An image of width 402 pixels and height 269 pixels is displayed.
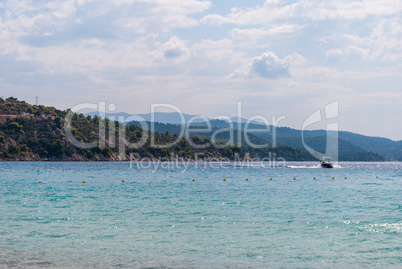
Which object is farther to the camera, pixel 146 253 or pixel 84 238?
pixel 84 238

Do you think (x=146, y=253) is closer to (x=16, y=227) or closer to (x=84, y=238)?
(x=84, y=238)

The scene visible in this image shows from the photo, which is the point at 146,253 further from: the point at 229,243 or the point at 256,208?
the point at 256,208

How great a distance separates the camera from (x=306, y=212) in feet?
110

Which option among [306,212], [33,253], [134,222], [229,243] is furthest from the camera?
[306,212]

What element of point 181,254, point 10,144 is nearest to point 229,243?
point 181,254

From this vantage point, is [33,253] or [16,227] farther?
[16,227]

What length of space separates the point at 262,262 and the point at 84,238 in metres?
9.50

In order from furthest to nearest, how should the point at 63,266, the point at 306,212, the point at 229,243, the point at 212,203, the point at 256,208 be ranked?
the point at 212,203
the point at 256,208
the point at 306,212
the point at 229,243
the point at 63,266

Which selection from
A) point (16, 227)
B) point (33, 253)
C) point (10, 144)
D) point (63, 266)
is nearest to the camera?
point (63, 266)

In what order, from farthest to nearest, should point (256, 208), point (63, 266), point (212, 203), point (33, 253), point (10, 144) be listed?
point (10, 144) → point (212, 203) → point (256, 208) → point (33, 253) → point (63, 266)

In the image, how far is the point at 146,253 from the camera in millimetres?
19234

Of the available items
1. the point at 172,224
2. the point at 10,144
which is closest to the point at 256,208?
the point at 172,224

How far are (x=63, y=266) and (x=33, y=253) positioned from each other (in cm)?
294

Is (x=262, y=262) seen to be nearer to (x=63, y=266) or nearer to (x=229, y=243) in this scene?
(x=229, y=243)
